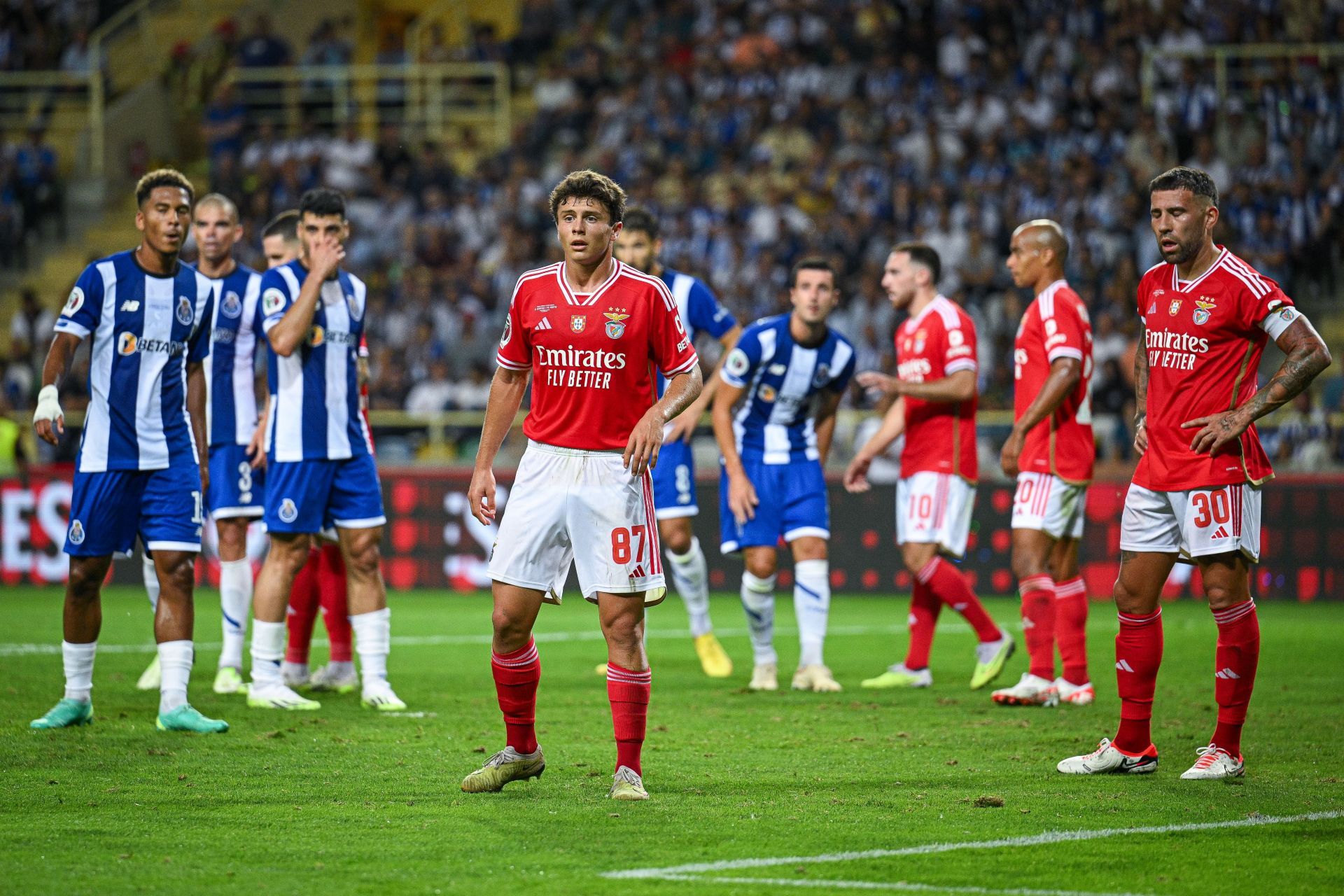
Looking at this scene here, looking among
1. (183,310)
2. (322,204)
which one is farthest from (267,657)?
(322,204)

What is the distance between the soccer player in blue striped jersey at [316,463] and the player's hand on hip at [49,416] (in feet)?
4.74

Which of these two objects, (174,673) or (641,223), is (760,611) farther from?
(174,673)

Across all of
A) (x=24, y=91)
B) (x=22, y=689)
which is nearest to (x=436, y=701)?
(x=22, y=689)

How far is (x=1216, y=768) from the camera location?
696cm

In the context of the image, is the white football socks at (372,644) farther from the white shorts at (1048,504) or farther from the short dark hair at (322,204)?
the white shorts at (1048,504)

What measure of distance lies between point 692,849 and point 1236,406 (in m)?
3.17

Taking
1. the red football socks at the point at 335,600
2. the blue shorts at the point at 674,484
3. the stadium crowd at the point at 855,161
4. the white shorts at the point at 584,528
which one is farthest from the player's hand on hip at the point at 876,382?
the stadium crowd at the point at 855,161

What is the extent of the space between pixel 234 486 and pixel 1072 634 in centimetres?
503

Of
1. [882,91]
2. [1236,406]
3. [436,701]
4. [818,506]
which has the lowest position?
[436,701]

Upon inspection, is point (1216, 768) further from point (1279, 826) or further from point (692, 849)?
point (692, 849)

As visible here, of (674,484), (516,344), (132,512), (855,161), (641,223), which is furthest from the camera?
(855,161)

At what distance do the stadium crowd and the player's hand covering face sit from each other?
12135 mm

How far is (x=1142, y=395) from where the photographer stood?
745 cm

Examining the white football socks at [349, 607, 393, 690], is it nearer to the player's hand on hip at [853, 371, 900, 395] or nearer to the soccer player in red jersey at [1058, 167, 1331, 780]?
the player's hand on hip at [853, 371, 900, 395]
